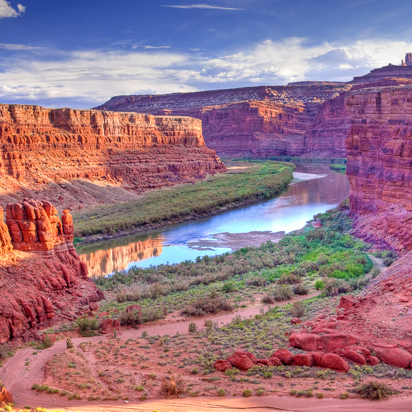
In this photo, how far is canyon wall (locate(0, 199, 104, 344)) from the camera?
12109mm

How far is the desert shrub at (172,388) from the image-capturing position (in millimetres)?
8250

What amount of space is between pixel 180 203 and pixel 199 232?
362 inches

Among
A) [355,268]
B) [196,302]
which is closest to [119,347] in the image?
[196,302]

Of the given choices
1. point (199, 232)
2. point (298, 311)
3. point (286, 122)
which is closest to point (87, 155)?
point (199, 232)

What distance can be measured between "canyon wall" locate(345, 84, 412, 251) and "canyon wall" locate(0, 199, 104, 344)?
13181mm

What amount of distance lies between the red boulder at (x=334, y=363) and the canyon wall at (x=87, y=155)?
97.9 ft

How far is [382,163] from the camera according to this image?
24.2 meters

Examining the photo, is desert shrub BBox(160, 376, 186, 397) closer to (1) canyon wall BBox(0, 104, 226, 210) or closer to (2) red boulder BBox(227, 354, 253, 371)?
(2) red boulder BBox(227, 354, 253, 371)

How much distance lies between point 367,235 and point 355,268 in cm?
594

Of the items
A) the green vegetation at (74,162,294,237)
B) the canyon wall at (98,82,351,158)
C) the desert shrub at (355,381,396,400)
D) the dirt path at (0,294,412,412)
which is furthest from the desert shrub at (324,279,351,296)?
the canyon wall at (98,82,351,158)

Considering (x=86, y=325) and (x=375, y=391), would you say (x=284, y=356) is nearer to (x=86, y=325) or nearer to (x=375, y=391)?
(x=375, y=391)

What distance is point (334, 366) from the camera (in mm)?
8680

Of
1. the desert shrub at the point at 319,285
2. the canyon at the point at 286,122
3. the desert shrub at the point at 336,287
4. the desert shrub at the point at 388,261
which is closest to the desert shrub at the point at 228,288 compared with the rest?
the desert shrub at the point at 319,285

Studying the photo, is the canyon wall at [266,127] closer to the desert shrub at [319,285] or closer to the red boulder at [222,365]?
the desert shrub at [319,285]
